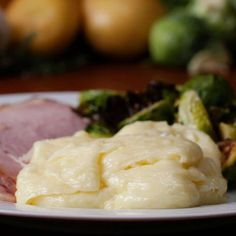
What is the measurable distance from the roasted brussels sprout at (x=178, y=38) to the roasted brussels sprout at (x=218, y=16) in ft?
0.31

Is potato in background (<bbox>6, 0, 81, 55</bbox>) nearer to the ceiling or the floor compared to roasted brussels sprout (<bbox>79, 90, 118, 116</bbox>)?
nearer to the ceiling

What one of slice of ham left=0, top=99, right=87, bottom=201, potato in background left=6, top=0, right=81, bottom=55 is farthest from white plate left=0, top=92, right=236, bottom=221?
potato in background left=6, top=0, right=81, bottom=55

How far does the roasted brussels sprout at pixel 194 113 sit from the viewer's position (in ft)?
6.13

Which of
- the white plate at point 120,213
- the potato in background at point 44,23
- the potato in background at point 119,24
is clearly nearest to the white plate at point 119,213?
the white plate at point 120,213

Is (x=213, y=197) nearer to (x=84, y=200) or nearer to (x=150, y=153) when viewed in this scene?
(x=150, y=153)

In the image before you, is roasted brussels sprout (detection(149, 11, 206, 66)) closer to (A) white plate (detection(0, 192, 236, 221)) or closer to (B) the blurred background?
(B) the blurred background

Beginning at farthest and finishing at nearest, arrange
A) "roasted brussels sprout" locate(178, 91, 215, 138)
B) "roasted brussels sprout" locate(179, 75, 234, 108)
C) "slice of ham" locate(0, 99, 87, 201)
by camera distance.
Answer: "roasted brussels sprout" locate(179, 75, 234, 108)
"roasted brussels sprout" locate(178, 91, 215, 138)
"slice of ham" locate(0, 99, 87, 201)

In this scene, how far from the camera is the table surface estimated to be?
11.2 ft

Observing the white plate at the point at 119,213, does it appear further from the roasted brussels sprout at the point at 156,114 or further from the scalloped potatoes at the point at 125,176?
the roasted brussels sprout at the point at 156,114

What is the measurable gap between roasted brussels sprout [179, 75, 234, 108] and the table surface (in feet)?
3.99

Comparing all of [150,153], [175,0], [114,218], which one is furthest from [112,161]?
[175,0]

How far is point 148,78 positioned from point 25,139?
1843 mm

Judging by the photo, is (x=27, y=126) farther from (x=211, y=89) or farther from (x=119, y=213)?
(x=119, y=213)

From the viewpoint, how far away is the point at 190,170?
1.48 m
